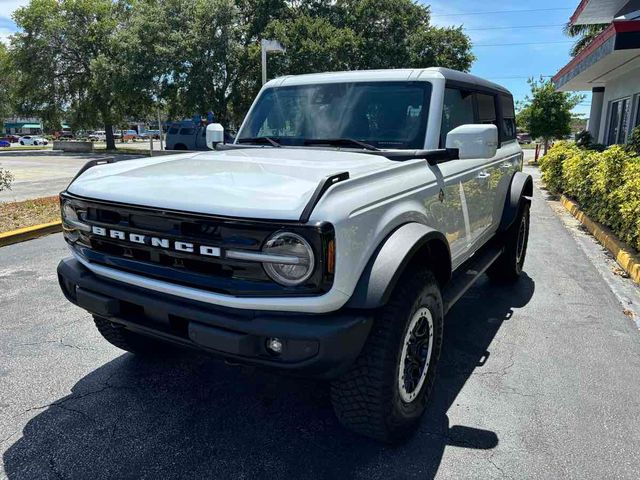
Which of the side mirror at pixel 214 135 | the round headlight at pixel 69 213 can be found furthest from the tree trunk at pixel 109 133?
the round headlight at pixel 69 213

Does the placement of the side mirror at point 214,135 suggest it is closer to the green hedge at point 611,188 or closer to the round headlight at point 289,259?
the round headlight at point 289,259

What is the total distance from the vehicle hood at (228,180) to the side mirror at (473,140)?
17.2 inches

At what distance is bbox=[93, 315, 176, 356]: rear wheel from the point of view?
3.29 m

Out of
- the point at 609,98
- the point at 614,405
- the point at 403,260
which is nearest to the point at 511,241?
the point at 614,405

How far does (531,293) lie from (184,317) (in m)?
4.12

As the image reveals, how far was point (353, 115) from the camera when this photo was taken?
3.58 metres

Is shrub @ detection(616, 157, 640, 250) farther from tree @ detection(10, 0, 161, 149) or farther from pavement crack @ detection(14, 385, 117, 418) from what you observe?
tree @ detection(10, 0, 161, 149)

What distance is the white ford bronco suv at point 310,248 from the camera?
6.95 feet

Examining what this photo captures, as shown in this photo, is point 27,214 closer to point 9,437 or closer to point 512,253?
point 9,437

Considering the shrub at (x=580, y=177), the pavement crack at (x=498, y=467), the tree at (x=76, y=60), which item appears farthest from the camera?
the tree at (x=76, y=60)

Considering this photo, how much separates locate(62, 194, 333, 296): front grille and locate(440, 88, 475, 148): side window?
1735 millimetres

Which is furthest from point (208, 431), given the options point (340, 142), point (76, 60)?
point (76, 60)

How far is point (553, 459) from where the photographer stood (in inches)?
102

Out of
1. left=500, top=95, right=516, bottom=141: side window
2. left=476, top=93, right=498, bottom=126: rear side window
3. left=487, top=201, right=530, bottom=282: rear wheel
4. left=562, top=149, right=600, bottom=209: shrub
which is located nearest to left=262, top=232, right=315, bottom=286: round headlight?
left=476, top=93, right=498, bottom=126: rear side window
